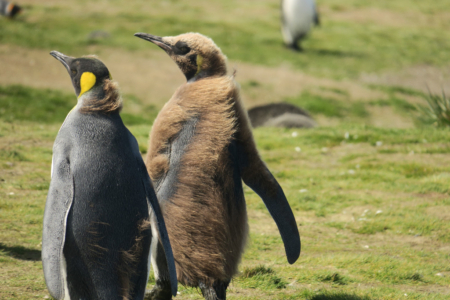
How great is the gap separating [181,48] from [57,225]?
4.94 ft

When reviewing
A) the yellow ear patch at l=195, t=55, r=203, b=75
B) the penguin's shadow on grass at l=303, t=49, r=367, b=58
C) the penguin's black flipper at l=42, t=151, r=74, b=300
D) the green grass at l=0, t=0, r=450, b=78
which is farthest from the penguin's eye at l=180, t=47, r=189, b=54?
the penguin's shadow on grass at l=303, t=49, r=367, b=58

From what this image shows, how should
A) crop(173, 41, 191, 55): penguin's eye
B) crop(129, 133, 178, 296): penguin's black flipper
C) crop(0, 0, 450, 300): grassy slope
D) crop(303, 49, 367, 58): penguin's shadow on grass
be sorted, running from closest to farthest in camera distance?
crop(129, 133, 178, 296): penguin's black flipper
crop(173, 41, 191, 55): penguin's eye
crop(0, 0, 450, 300): grassy slope
crop(303, 49, 367, 58): penguin's shadow on grass

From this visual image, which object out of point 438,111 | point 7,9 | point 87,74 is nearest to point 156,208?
point 87,74

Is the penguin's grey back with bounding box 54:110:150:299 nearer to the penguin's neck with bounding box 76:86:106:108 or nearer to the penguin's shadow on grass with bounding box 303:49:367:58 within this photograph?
the penguin's neck with bounding box 76:86:106:108

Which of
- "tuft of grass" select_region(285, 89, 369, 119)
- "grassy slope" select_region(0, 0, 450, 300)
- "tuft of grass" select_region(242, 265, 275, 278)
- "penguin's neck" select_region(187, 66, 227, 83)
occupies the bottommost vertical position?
"tuft of grass" select_region(285, 89, 369, 119)

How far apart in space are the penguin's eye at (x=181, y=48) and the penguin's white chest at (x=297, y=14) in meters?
15.5

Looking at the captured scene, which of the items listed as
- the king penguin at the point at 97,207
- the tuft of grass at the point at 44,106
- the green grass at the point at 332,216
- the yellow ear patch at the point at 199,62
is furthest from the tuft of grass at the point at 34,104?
the king penguin at the point at 97,207

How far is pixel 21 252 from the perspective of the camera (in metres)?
4.07

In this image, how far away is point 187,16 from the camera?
67.2 feet

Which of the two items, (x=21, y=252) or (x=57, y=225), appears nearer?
(x=57, y=225)

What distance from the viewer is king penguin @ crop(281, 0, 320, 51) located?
18.5 meters

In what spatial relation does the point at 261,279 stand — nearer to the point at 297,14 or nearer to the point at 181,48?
the point at 181,48

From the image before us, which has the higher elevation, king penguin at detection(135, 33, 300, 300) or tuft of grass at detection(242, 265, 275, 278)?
king penguin at detection(135, 33, 300, 300)

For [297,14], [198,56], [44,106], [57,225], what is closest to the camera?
[57,225]
